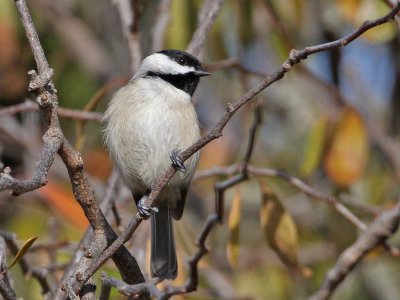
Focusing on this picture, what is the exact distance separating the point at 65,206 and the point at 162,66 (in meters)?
0.89

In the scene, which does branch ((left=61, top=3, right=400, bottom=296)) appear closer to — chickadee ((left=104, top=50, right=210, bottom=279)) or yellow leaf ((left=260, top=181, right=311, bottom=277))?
yellow leaf ((left=260, top=181, right=311, bottom=277))

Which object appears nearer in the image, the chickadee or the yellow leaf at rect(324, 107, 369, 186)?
the chickadee

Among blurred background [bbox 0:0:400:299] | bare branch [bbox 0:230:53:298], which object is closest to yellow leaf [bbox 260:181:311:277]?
blurred background [bbox 0:0:400:299]

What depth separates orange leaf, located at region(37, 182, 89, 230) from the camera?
3641 mm

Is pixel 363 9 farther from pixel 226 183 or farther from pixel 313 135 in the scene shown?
pixel 226 183

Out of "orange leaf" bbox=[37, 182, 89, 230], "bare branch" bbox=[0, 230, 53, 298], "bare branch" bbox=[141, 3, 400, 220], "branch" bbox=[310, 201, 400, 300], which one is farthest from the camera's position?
"orange leaf" bbox=[37, 182, 89, 230]

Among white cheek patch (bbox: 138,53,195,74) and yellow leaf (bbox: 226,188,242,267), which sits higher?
white cheek patch (bbox: 138,53,195,74)

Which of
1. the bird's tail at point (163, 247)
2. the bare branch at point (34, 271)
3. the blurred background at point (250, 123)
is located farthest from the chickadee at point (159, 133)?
the bare branch at point (34, 271)

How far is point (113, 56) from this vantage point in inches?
200

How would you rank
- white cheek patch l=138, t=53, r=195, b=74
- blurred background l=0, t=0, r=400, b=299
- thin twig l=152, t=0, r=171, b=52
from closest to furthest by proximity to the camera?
white cheek patch l=138, t=53, r=195, b=74, blurred background l=0, t=0, r=400, b=299, thin twig l=152, t=0, r=171, b=52

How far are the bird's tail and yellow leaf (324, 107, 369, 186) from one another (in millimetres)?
740

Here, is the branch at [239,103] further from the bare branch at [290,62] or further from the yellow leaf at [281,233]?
the yellow leaf at [281,233]

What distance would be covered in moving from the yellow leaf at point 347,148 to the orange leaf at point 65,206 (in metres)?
1.20

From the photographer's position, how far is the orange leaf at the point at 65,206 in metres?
3.64
